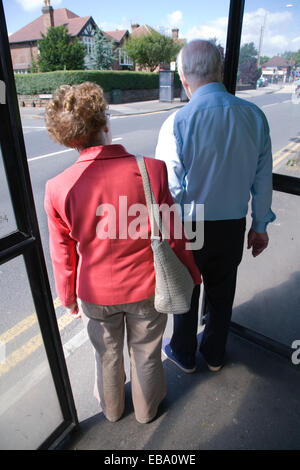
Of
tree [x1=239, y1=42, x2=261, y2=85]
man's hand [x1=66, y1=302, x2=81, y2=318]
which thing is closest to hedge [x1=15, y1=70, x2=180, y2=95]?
tree [x1=239, y1=42, x2=261, y2=85]

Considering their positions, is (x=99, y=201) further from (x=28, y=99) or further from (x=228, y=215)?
(x=28, y=99)

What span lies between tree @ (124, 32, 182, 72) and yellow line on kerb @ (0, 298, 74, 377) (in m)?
38.7

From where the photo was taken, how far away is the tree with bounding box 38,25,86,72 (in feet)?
83.0

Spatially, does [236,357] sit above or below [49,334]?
below

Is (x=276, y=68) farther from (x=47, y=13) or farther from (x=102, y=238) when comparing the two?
(x=47, y=13)

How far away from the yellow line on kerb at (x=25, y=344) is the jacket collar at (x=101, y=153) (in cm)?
78

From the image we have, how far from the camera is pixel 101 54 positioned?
28547 mm

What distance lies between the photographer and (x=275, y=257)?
3.26 metres

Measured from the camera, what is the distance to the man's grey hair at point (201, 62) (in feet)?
5.04

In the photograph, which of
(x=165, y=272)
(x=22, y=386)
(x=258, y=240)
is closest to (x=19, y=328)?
(x=22, y=386)

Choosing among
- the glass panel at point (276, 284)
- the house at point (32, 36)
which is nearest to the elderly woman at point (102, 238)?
the glass panel at point (276, 284)

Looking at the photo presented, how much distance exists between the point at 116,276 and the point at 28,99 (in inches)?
992

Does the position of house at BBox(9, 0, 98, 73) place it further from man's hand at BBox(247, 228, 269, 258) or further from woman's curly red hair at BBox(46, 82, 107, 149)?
woman's curly red hair at BBox(46, 82, 107, 149)

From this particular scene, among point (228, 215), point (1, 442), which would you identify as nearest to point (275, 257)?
point (228, 215)
